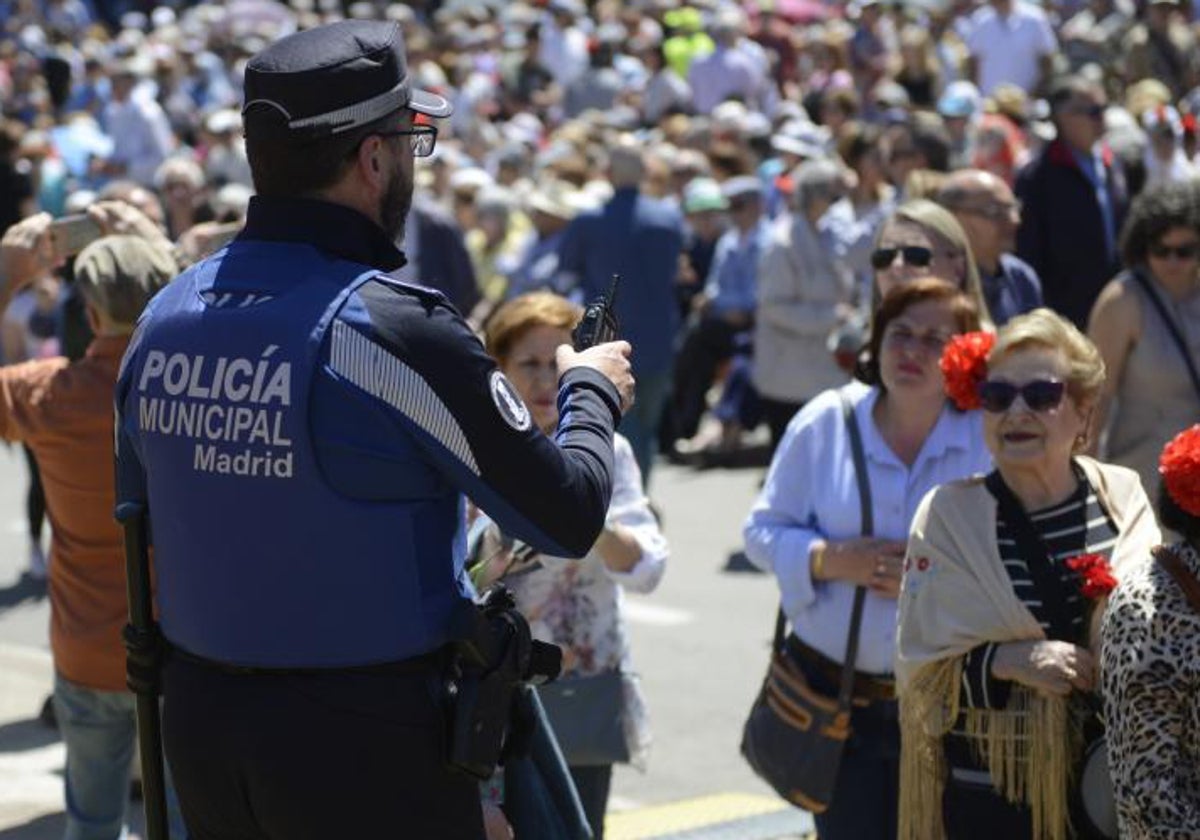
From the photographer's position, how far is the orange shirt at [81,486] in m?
5.44

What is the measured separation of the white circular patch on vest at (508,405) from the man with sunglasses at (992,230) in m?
4.24

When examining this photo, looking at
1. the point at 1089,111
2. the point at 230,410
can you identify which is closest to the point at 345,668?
the point at 230,410

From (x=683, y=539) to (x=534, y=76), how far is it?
13.1m

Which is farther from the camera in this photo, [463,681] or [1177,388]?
[1177,388]

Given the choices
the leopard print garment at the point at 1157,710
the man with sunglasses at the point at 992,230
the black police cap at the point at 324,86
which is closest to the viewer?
the black police cap at the point at 324,86

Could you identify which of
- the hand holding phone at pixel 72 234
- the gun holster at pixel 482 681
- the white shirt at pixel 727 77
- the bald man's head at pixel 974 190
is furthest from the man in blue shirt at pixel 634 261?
the white shirt at pixel 727 77

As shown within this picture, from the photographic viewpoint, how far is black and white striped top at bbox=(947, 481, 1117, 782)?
14.6ft

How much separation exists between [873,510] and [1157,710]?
1285 millimetres

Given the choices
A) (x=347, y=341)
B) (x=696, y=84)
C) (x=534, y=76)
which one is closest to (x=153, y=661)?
(x=347, y=341)

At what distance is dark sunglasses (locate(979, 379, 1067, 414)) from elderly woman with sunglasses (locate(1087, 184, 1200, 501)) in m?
2.26

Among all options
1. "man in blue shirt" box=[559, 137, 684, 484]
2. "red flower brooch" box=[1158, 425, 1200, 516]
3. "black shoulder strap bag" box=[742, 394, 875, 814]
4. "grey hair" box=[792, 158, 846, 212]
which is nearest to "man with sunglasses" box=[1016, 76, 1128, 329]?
"grey hair" box=[792, 158, 846, 212]

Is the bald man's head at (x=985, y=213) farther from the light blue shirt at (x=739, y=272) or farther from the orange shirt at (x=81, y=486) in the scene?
the light blue shirt at (x=739, y=272)

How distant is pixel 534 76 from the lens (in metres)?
23.8

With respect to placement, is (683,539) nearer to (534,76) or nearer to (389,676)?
(389,676)
